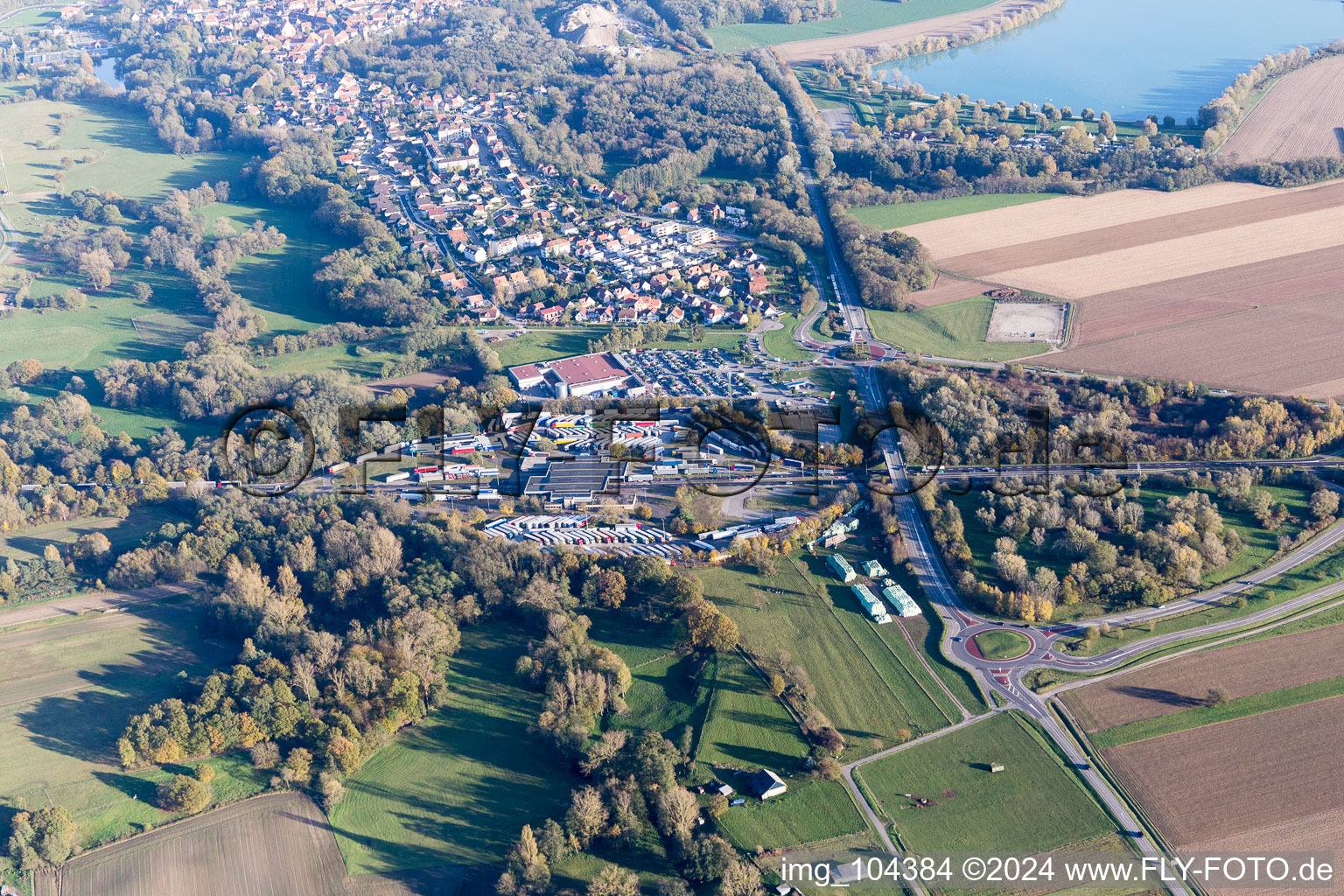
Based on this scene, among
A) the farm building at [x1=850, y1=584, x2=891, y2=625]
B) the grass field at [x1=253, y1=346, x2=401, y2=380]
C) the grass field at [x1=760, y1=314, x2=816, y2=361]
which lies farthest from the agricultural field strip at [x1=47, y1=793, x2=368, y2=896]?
the grass field at [x1=760, y1=314, x2=816, y2=361]

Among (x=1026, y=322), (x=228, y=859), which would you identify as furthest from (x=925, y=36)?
(x=228, y=859)

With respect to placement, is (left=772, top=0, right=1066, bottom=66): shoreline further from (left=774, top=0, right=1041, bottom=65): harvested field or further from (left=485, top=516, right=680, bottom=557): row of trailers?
(left=485, top=516, right=680, bottom=557): row of trailers

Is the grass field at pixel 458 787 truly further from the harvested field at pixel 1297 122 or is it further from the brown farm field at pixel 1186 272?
the harvested field at pixel 1297 122

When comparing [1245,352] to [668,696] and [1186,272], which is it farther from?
[668,696]

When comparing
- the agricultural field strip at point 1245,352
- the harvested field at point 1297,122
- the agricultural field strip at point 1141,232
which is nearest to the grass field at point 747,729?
the agricultural field strip at point 1245,352

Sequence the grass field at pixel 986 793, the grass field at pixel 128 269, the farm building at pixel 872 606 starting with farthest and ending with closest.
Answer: the grass field at pixel 128 269 < the farm building at pixel 872 606 < the grass field at pixel 986 793
